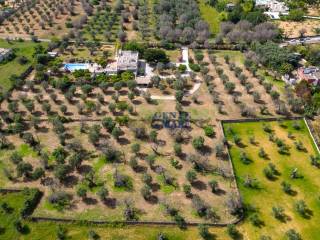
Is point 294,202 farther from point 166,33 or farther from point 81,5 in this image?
point 81,5

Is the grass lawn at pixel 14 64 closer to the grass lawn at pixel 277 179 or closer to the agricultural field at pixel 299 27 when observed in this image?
the grass lawn at pixel 277 179

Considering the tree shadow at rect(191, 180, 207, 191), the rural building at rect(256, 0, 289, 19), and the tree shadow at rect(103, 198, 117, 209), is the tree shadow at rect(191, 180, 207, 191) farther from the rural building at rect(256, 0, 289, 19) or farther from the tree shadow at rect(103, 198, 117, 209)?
the rural building at rect(256, 0, 289, 19)

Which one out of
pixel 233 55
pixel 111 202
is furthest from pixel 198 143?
pixel 233 55

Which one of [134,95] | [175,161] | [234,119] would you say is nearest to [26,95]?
[134,95]

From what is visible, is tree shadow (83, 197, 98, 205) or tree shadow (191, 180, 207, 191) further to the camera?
tree shadow (191, 180, 207, 191)

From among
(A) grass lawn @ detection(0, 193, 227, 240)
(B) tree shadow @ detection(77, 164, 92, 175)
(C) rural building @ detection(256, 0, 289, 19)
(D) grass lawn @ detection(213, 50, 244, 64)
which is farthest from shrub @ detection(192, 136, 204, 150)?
(C) rural building @ detection(256, 0, 289, 19)

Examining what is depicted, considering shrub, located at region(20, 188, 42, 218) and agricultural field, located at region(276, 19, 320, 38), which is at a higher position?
shrub, located at region(20, 188, 42, 218)

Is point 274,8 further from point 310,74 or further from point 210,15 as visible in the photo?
point 310,74

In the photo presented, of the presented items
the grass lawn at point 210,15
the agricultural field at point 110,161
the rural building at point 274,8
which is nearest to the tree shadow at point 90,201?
the agricultural field at point 110,161
